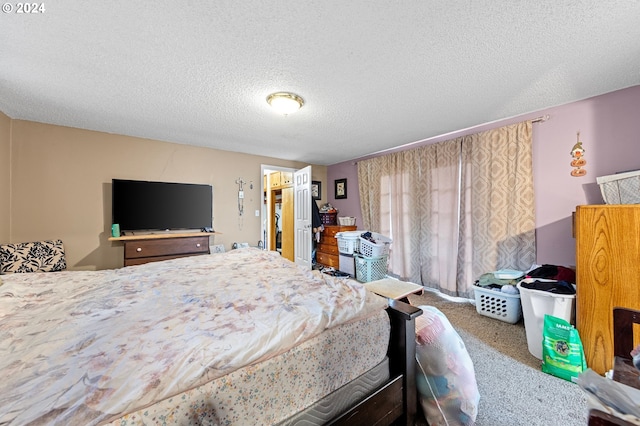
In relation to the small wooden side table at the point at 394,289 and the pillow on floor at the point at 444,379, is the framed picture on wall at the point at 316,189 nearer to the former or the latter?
the small wooden side table at the point at 394,289

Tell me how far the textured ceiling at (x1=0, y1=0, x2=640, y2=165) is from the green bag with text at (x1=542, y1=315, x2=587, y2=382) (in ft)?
6.42

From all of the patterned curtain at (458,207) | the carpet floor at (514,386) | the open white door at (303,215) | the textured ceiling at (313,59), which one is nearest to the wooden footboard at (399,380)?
the carpet floor at (514,386)

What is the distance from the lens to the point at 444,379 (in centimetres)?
132

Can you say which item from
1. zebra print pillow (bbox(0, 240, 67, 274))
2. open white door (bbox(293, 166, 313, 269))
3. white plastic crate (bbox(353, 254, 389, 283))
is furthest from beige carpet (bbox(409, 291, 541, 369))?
zebra print pillow (bbox(0, 240, 67, 274))

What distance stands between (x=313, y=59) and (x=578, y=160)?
2.78m

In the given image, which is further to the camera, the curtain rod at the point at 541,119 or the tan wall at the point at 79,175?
the tan wall at the point at 79,175

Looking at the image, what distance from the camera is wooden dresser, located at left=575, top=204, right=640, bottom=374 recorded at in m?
1.60

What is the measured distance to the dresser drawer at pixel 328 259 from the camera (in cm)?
468

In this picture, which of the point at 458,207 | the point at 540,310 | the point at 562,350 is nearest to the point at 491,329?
the point at 540,310

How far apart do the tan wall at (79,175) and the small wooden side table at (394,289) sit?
3.27m

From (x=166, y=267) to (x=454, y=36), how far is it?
8.95ft

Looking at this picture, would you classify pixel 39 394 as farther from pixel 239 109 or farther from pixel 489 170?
pixel 489 170

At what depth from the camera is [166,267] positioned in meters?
2.01

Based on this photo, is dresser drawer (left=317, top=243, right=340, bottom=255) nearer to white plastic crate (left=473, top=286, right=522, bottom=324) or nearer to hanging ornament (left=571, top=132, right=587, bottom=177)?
white plastic crate (left=473, top=286, right=522, bottom=324)
